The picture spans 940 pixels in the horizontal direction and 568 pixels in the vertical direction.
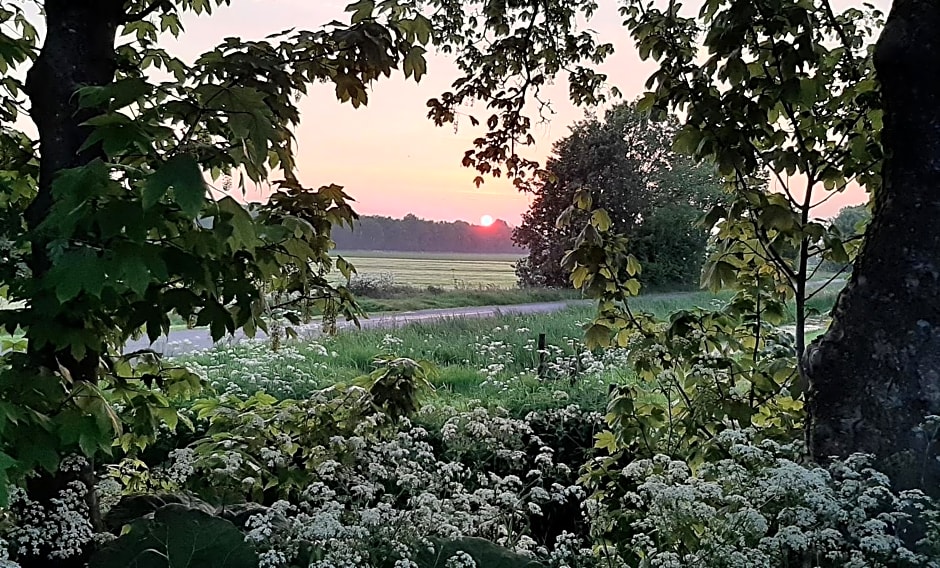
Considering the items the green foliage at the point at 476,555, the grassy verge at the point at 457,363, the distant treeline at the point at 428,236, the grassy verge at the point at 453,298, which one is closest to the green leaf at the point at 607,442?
the green foliage at the point at 476,555

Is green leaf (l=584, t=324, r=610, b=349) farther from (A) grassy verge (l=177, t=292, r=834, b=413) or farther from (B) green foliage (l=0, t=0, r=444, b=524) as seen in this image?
(A) grassy verge (l=177, t=292, r=834, b=413)

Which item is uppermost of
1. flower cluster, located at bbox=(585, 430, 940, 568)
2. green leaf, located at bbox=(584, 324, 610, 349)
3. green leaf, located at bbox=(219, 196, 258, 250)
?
green leaf, located at bbox=(219, 196, 258, 250)

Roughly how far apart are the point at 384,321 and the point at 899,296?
19.3 ft

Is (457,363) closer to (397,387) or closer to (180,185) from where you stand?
(397,387)

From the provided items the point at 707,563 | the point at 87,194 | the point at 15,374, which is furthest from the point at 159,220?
the point at 707,563

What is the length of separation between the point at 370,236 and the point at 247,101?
2.91 metres

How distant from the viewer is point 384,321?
23.5 ft

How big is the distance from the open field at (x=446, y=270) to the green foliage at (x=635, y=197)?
3.03 ft

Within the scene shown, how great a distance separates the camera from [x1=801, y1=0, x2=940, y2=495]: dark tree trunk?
5.08 feet

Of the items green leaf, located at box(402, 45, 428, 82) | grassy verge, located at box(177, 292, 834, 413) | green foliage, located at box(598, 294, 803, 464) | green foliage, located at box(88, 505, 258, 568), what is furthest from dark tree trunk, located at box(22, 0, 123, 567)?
grassy verge, located at box(177, 292, 834, 413)

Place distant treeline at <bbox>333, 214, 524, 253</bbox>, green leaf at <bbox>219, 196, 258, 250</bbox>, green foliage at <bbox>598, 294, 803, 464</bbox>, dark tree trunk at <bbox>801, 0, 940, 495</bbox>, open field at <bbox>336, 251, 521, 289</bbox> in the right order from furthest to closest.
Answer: open field at <bbox>336, 251, 521, 289</bbox>
distant treeline at <bbox>333, 214, 524, 253</bbox>
green foliage at <bbox>598, 294, 803, 464</bbox>
dark tree trunk at <bbox>801, 0, 940, 495</bbox>
green leaf at <bbox>219, 196, 258, 250</bbox>

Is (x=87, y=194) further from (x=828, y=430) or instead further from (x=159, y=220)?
(x=828, y=430)

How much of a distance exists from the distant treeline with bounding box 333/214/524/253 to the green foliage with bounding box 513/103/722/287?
5.59 metres

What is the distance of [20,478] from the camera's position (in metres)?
1.30
